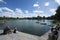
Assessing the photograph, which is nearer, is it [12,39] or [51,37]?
[51,37]

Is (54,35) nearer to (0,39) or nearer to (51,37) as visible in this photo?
(51,37)

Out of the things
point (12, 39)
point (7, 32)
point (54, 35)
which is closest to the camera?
point (54, 35)

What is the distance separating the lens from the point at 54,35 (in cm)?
1051

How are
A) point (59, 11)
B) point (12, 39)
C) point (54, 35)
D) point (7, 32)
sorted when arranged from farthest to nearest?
point (59, 11)
point (7, 32)
point (12, 39)
point (54, 35)

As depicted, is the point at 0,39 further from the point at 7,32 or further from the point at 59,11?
the point at 59,11

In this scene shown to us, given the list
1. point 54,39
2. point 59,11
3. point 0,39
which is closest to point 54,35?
point 54,39

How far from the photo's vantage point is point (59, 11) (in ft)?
238

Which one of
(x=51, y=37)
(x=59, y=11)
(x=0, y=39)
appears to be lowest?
(x=0, y=39)

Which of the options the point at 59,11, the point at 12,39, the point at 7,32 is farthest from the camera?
the point at 59,11

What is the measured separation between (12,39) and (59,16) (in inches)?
2512

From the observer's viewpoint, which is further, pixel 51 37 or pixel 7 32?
pixel 7 32

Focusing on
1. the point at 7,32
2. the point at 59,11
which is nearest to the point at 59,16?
the point at 59,11

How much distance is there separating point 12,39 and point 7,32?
17.8 ft

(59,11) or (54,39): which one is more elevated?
(59,11)
